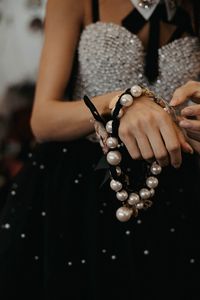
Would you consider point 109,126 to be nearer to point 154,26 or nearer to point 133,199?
point 133,199

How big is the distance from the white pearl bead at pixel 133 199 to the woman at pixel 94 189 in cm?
10

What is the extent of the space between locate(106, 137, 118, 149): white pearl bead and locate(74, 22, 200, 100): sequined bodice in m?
0.23

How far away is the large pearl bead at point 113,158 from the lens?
59 cm

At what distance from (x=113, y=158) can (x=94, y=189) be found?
194mm

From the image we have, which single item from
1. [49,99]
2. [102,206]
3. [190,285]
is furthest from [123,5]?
[190,285]

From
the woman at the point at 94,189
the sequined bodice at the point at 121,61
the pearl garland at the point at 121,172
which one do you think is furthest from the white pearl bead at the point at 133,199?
the sequined bodice at the point at 121,61

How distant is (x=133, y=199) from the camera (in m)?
0.61

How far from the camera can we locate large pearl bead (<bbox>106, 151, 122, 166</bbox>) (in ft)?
1.94

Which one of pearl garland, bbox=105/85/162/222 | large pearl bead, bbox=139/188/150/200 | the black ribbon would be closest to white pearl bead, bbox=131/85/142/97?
pearl garland, bbox=105/85/162/222

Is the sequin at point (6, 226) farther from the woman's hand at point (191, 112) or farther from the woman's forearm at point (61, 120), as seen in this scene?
the woman's hand at point (191, 112)

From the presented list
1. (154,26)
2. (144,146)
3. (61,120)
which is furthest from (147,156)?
(154,26)

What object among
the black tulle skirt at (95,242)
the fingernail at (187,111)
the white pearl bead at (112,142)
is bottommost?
the black tulle skirt at (95,242)

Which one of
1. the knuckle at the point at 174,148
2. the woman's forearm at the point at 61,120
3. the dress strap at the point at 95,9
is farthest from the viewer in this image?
the dress strap at the point at 95,9

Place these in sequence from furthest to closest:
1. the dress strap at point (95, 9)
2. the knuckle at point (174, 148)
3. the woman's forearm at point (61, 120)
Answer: the dress strap at point (95, 9) < the woman's forearm at point (61, 120) < the knuckle at point (174, 148)
